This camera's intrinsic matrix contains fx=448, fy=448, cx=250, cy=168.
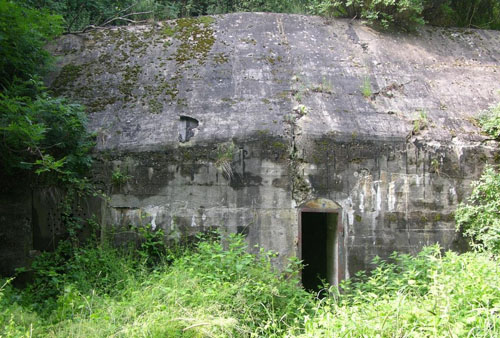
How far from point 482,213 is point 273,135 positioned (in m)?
3.40

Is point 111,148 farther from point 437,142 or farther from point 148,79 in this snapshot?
point 437,142

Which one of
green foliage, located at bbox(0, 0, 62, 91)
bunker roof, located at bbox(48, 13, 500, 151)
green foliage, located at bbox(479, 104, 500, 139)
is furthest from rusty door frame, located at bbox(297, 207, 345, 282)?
green foliage, located at bbox(0, 0, 62, 91)

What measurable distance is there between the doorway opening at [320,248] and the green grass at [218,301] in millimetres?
586

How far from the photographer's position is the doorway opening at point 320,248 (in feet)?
22.6

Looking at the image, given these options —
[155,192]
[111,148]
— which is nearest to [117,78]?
[111,148]

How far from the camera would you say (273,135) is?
22.3 ft

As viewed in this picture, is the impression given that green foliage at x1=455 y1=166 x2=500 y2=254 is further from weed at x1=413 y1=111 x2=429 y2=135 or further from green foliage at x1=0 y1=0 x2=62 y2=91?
green foliage at x1=0 y1=0 x2=62 y2=91

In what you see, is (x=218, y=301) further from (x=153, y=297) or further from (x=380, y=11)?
(x=380, y=11)

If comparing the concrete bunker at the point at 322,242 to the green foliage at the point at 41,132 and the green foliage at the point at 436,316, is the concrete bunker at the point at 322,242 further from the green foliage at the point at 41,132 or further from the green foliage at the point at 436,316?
the green foliage at the point at 41,132

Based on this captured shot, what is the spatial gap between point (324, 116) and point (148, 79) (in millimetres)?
3063

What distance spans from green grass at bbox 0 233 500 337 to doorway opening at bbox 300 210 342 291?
1.92ft

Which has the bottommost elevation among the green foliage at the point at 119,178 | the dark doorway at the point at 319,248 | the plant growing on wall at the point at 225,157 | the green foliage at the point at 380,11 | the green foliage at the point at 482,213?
the dark doorway at the point at 319,248

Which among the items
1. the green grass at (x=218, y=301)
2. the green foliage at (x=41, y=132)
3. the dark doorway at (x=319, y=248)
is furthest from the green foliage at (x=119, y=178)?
the dark doorway at (x=319, y=248)

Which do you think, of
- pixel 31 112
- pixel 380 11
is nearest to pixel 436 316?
pixel 31 112
